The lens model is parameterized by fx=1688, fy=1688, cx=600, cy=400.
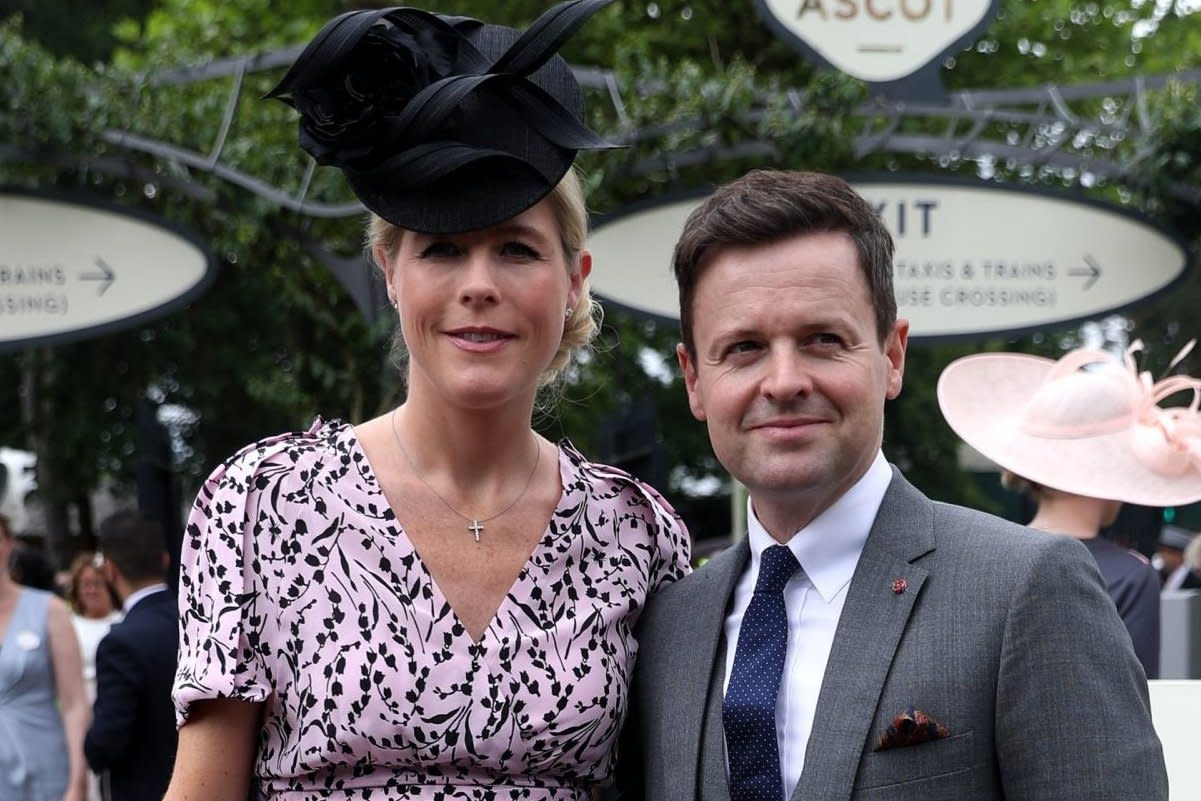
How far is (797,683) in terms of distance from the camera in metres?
2.37

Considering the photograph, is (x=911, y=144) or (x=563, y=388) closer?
(x=563, y=388)

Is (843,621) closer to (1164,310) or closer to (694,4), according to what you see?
(694,4)

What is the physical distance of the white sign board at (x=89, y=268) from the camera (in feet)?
24.8

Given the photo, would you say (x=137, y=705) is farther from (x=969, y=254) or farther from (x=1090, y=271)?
(x=1090, y=271)

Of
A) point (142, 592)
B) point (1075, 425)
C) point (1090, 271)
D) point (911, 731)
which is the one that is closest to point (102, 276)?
point (142, 592)

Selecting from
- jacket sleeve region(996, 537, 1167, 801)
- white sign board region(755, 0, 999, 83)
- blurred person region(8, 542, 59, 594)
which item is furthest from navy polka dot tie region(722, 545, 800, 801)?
blurred person region(8, 542, 59, 594)

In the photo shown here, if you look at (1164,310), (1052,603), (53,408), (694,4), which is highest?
(694,4)

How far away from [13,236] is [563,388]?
5.08m

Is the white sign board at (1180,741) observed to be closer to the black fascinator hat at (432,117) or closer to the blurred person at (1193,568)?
the black fascinator hat at (432,117)

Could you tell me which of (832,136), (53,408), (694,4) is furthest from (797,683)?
(53,408)

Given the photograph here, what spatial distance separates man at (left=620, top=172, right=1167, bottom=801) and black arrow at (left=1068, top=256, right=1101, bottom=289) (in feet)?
17.4

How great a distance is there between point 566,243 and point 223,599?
82cm

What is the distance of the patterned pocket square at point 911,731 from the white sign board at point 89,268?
5800 millimetres

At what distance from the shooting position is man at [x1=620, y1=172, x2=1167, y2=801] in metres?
2.18
